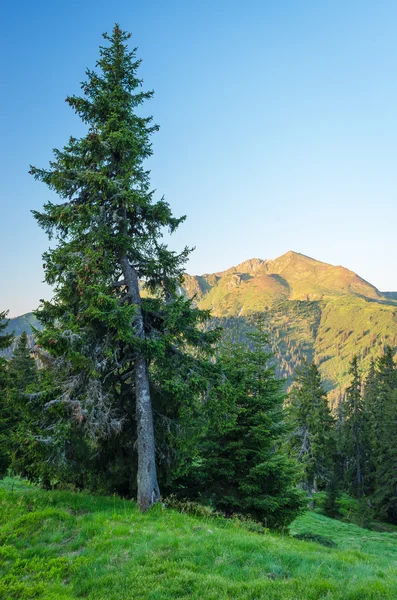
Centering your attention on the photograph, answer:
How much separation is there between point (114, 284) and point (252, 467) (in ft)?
31.9

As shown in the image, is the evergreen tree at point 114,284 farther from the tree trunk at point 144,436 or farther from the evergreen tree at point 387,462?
the evergreen tree at point 387,462

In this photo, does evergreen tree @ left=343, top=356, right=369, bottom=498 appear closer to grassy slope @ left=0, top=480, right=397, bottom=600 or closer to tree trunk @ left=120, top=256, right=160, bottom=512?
tree trunk @ left=120, top=256, right=160, bottom=512

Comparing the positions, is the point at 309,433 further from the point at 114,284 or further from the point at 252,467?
the point at 114,284

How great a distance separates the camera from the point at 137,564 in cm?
714

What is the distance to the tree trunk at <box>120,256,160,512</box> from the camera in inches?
440

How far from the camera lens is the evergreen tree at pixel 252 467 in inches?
590

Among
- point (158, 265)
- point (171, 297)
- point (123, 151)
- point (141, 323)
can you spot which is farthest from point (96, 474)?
point (123, 151)

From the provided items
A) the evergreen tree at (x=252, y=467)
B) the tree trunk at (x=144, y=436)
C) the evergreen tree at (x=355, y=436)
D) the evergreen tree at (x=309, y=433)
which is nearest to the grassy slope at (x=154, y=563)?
the tree trunk at (x=144, y=436)

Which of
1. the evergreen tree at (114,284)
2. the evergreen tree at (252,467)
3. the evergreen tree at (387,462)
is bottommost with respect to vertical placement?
the evergreen tree at (387,462)

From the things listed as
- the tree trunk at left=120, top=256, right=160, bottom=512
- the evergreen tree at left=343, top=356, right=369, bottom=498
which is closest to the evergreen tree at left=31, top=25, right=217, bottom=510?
the tree trunk at left=120, top=256, right=160, bottom=512

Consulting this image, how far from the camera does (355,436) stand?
5219 centimetres

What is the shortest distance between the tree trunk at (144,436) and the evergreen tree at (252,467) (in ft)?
11.8

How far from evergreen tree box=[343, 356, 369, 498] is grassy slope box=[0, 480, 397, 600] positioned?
4735 cm

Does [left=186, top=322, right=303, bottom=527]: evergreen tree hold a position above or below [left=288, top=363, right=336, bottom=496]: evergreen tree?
above
